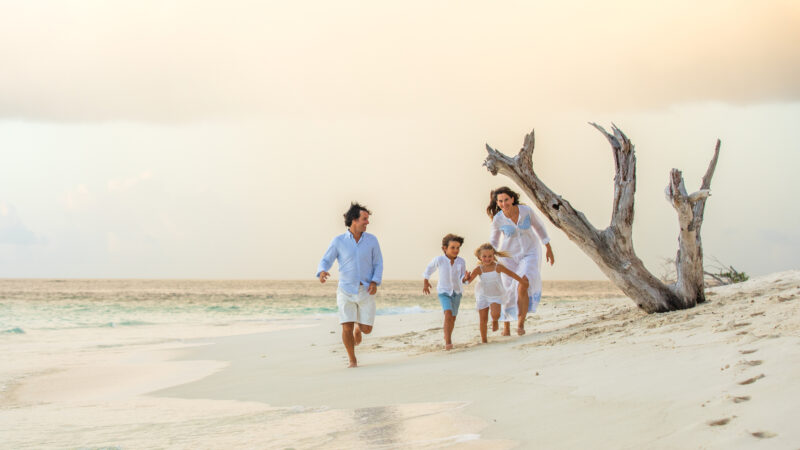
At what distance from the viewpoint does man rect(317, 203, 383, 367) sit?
26.1 feet

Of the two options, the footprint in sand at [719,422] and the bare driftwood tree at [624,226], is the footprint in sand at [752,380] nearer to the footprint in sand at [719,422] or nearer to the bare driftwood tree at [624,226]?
the footprint in sand at [719,422]

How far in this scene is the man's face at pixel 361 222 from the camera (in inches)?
313

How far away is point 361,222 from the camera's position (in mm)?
7945

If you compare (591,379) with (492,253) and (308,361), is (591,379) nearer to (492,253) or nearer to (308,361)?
(492,253)

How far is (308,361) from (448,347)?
5.92 feet

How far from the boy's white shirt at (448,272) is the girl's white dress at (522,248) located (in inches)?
29.2

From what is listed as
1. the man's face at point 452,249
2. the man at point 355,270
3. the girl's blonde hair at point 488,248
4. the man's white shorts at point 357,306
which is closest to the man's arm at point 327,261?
the man at point 355,270

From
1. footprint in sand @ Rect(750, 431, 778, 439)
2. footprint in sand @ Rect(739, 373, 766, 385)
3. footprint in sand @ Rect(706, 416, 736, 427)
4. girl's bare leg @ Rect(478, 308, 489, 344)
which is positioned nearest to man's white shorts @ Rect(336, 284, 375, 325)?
girl's bare leg @ Rect(478, 308, 489, 344)

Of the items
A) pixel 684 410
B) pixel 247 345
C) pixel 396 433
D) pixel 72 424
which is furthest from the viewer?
A: pixel 247 345

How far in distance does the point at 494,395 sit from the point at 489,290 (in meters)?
3.71

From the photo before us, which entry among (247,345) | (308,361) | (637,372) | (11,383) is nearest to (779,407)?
(637,372)

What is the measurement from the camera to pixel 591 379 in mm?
5316

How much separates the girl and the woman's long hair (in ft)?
2.34

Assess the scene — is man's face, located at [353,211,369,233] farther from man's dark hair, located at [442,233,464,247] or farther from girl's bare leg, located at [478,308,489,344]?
girl's bare leg, located at [478,308,489,344]
